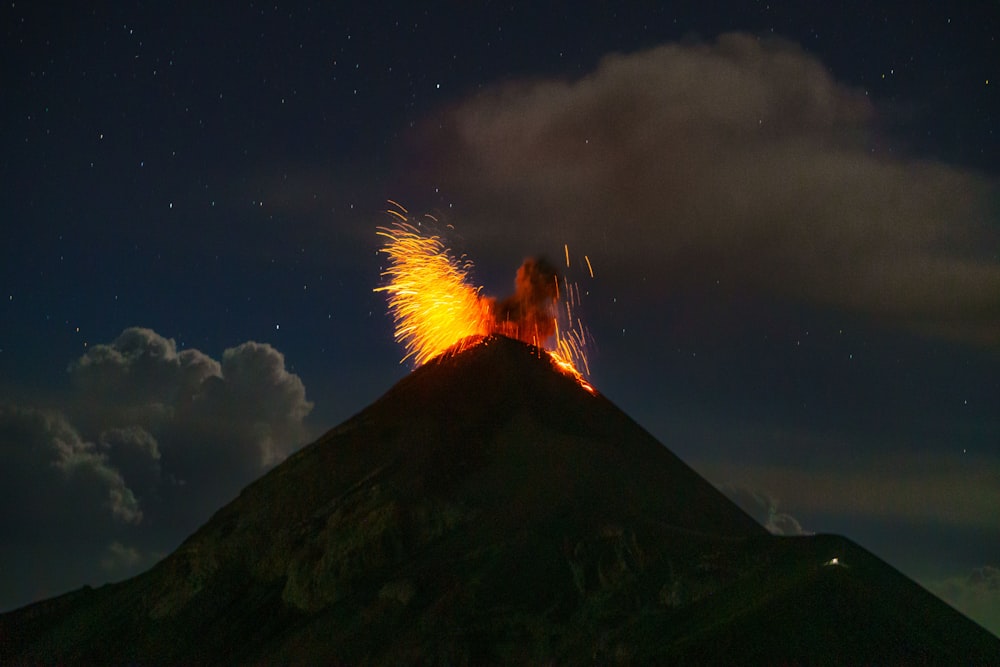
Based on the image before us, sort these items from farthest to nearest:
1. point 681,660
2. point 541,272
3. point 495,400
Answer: point 541,272
point 495,400
point 681,660

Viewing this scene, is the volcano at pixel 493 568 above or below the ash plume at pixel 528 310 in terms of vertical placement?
below

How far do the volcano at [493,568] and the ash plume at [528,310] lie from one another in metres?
5.05

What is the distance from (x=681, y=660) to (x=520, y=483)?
3191cm

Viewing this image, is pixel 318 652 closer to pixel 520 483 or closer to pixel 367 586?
pixel 367 586

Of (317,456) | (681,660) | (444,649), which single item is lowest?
(681,660)

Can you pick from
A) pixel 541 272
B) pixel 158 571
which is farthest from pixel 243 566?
pixel 541 272

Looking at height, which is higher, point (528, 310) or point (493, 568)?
point (528, 310)

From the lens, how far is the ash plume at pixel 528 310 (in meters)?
112

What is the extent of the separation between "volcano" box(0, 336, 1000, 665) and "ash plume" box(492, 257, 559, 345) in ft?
16.6

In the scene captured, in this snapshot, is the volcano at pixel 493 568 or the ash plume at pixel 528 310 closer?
the volcano at pixel 493 568

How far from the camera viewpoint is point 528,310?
11250cm

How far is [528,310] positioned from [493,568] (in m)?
47.7

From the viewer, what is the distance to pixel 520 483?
82.4 metres

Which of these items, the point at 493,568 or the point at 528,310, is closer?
the point at 493,568
